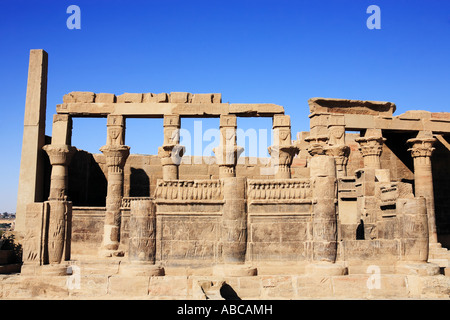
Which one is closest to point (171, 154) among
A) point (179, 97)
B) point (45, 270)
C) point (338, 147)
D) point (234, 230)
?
point (179, 97)

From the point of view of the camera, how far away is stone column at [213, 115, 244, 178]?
17.2 m

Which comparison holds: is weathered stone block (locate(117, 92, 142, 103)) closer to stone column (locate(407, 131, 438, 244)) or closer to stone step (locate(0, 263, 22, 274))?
stone step (locate(0, 263, 22, 274))

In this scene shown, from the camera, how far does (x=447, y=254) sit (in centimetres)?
1606

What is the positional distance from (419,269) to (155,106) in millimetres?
11974

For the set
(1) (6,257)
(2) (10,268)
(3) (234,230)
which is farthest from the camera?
(1) (6,257)

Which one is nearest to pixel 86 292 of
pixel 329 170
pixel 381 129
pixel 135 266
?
pixel 135 266

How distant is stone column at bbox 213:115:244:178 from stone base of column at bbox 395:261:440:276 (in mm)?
8282

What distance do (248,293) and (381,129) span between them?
40.4ft

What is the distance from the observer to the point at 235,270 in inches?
378

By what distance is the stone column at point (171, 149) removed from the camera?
1788 cm

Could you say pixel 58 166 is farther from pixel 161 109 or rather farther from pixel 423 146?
A: pixel 423 146

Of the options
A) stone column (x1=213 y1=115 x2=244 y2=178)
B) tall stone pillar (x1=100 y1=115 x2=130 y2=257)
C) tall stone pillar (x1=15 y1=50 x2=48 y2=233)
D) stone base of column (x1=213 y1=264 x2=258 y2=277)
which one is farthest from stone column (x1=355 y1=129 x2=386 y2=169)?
tall stone pillar (x1=15 y1=50 x2=48 y2=233)
